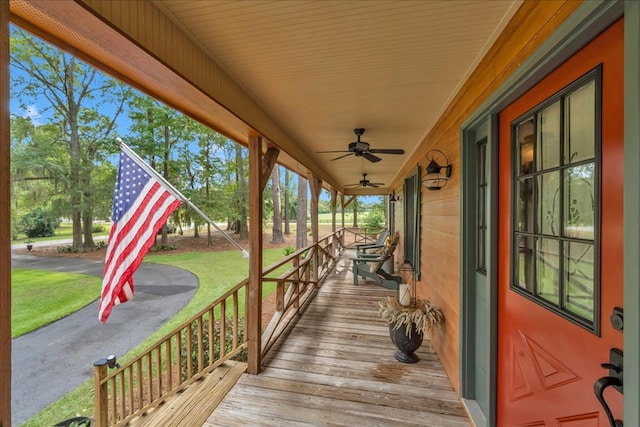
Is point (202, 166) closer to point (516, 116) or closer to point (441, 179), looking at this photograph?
point (441, 179)

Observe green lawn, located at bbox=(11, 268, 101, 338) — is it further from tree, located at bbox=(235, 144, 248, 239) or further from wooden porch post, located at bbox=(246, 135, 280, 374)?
tree, located at bbox=(235, 144, 248, 239)

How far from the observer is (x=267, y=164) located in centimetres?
296

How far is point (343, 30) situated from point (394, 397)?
A: 2.74 m

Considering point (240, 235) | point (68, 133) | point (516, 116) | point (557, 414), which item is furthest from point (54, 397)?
point (240, 235)

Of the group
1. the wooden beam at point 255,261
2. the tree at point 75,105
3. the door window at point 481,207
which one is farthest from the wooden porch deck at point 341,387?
the tree at point 75,105

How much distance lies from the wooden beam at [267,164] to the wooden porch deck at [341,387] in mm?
1901

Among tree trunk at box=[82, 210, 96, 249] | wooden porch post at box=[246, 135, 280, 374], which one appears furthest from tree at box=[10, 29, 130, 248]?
wooden porch post at box=[246, 135, 280, 374]

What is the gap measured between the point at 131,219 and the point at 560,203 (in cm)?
299

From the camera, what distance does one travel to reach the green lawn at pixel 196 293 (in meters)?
3.25

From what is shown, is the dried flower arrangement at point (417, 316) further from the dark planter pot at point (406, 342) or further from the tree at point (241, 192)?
the tree at point (241, 192)

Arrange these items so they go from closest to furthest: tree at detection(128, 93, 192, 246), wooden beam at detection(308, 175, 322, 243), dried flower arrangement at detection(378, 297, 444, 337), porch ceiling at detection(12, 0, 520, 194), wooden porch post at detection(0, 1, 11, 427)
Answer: wooden porch post at detection(0, 1, 11, 427)
porch ceiling at detection(12, 0, 520, 194)
dried flower arrangement at detection(378, 297, 444, 337)
wooden beam at detection(308, 175, 322, 243)
tree at detection(128, 93, 192, 246)

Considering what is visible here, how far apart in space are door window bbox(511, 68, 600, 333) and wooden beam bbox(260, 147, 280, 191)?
2153 millimetres

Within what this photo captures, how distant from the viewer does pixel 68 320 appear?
231 inches

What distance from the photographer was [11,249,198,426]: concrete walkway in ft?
11.9
